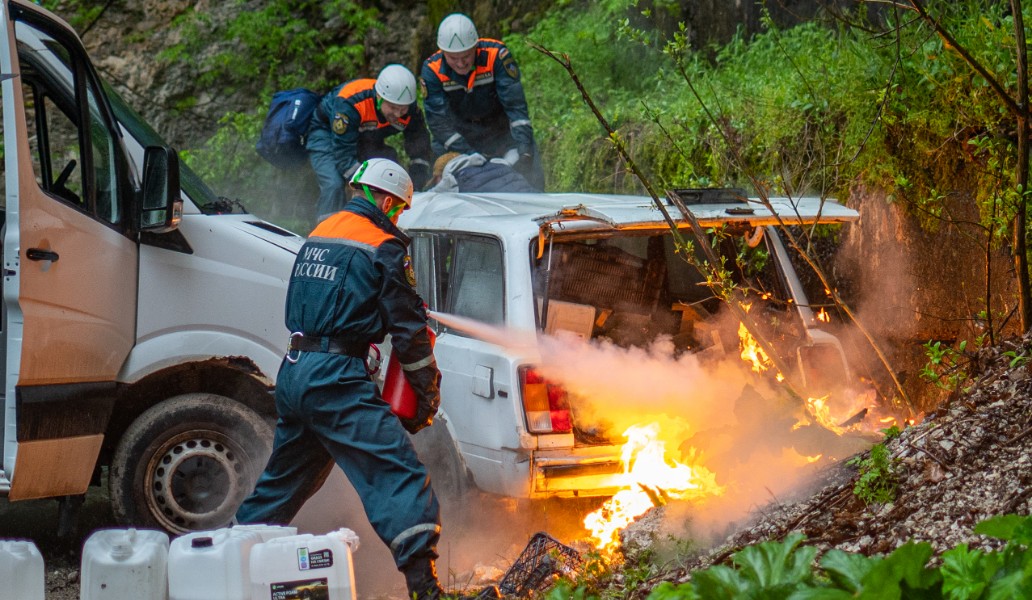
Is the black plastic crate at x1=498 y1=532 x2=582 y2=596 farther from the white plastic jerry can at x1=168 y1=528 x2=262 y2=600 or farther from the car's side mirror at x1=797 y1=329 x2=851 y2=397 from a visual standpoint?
the car's side mirror at x1=797 y1=329 x2=851 y2=397

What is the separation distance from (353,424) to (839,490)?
6.88ft

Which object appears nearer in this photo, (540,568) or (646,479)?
(540,568)

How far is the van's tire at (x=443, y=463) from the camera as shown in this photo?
18.0 ft

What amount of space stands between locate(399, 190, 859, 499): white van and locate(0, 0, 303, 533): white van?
3.11 ft

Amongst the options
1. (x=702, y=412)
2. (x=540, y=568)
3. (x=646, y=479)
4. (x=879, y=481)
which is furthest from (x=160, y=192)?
(x=879, y=481)

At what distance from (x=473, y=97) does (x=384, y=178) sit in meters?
3.97

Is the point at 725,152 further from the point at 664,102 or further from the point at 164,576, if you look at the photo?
the point at 164,576

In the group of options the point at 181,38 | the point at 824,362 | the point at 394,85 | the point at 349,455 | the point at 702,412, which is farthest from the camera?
the point at 181,38

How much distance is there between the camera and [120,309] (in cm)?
516

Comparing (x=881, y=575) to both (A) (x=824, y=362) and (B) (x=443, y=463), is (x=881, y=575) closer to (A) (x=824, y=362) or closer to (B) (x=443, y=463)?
(B) (x=443, y=463)

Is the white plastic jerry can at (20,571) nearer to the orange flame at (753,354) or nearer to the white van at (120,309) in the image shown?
the white van at (120,309)

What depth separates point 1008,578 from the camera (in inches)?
88.4

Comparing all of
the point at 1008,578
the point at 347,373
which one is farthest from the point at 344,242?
the point at 1008,578

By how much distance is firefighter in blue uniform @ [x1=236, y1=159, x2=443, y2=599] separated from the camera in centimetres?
447
